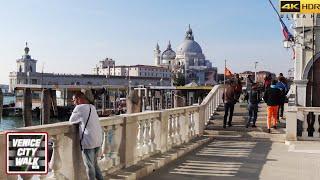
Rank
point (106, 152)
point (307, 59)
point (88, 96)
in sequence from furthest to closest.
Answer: point (307, 59) → point (106, 152) → point (88, 96)

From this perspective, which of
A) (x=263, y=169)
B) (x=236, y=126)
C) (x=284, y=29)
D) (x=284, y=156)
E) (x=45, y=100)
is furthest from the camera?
(x=45, y=100)

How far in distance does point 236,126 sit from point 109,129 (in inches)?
386

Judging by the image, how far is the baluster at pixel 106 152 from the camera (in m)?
8.27

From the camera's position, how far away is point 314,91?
19141 millimetres

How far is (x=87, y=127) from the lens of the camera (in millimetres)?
6973

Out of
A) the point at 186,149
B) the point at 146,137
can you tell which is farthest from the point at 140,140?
the point at 186,149

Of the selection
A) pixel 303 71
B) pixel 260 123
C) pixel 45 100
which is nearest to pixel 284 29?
pixel 303 71

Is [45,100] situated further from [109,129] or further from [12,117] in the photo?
[12,117]

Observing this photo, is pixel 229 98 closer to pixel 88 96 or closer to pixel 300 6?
pixel 300 6

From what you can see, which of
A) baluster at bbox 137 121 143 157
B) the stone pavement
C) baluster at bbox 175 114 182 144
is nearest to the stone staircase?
the stone pavement

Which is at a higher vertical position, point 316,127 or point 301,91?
point 301,91

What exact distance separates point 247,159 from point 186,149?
1609 millimetres

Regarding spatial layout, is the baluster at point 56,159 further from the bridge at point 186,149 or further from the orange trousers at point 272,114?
the orange trousers at point 272,114

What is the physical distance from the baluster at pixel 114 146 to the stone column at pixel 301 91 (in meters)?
11.9
